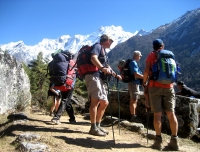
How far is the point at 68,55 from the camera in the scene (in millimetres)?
5746

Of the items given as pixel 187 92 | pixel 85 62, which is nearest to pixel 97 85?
pixel 85 62

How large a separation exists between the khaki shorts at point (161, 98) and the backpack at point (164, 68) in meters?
0.20

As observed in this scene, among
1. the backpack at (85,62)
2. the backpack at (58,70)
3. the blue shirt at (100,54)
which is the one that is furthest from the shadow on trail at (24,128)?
the blue shirt at (100,54)

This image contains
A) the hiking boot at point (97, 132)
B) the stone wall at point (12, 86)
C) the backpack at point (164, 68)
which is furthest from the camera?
the stone wall at point (12, 86)

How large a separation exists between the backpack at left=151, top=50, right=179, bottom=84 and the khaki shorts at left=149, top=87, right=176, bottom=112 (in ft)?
0.67

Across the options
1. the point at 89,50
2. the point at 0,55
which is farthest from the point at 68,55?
the point at 0,55

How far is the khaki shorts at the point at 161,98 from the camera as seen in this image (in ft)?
13.9

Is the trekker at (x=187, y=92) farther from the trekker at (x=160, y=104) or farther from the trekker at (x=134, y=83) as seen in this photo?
the trekker at (x=160, y=104)

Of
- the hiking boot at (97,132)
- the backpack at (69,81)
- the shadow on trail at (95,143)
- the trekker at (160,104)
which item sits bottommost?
the shadow on trail at (95,143)

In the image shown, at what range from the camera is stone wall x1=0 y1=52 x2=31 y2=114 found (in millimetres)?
6707

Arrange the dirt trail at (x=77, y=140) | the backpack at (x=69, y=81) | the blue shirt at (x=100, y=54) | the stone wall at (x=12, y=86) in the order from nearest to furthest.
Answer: the dirt trail at (x=77, y=140) → the blue shirt at (x=100, y=54) → the backpack at (x=69, y=81) → the stone wall at (x=12, y=86)

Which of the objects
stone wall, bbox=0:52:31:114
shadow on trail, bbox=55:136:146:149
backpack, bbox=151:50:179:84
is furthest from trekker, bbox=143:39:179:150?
stone wall, bbox=0:52:31:114

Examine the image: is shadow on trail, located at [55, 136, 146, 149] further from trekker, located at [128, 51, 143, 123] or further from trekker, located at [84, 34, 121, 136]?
trekker, located at [128, 51, 143, 123]

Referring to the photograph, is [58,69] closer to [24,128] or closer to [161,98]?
[24,128]
